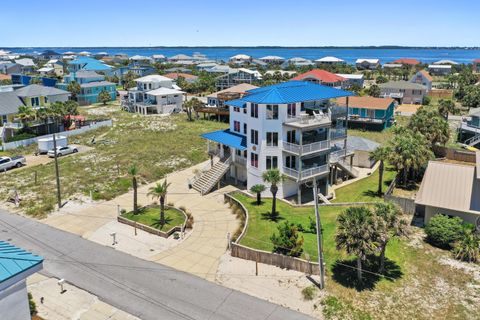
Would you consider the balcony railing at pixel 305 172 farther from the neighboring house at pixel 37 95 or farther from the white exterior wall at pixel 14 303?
the neighboring house at pixel 37 95

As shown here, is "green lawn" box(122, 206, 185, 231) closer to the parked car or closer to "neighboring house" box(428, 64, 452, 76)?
the parked car

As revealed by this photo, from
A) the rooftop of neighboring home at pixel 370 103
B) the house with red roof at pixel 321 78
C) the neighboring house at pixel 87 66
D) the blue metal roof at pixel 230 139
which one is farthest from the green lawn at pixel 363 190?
the neighboring house at pixel 87 66

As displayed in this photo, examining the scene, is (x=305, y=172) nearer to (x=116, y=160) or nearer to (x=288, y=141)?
(x=288, y=141)

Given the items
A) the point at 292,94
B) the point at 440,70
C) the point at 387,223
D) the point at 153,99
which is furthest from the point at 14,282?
the point at 440,70

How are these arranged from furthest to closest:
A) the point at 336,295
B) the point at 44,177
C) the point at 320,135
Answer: the point at 44,177 < the point at 320,135 < the point at 336,295

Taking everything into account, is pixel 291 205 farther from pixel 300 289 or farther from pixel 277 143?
pixel 300 289

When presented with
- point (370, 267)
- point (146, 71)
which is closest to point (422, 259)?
point (370, 267)
